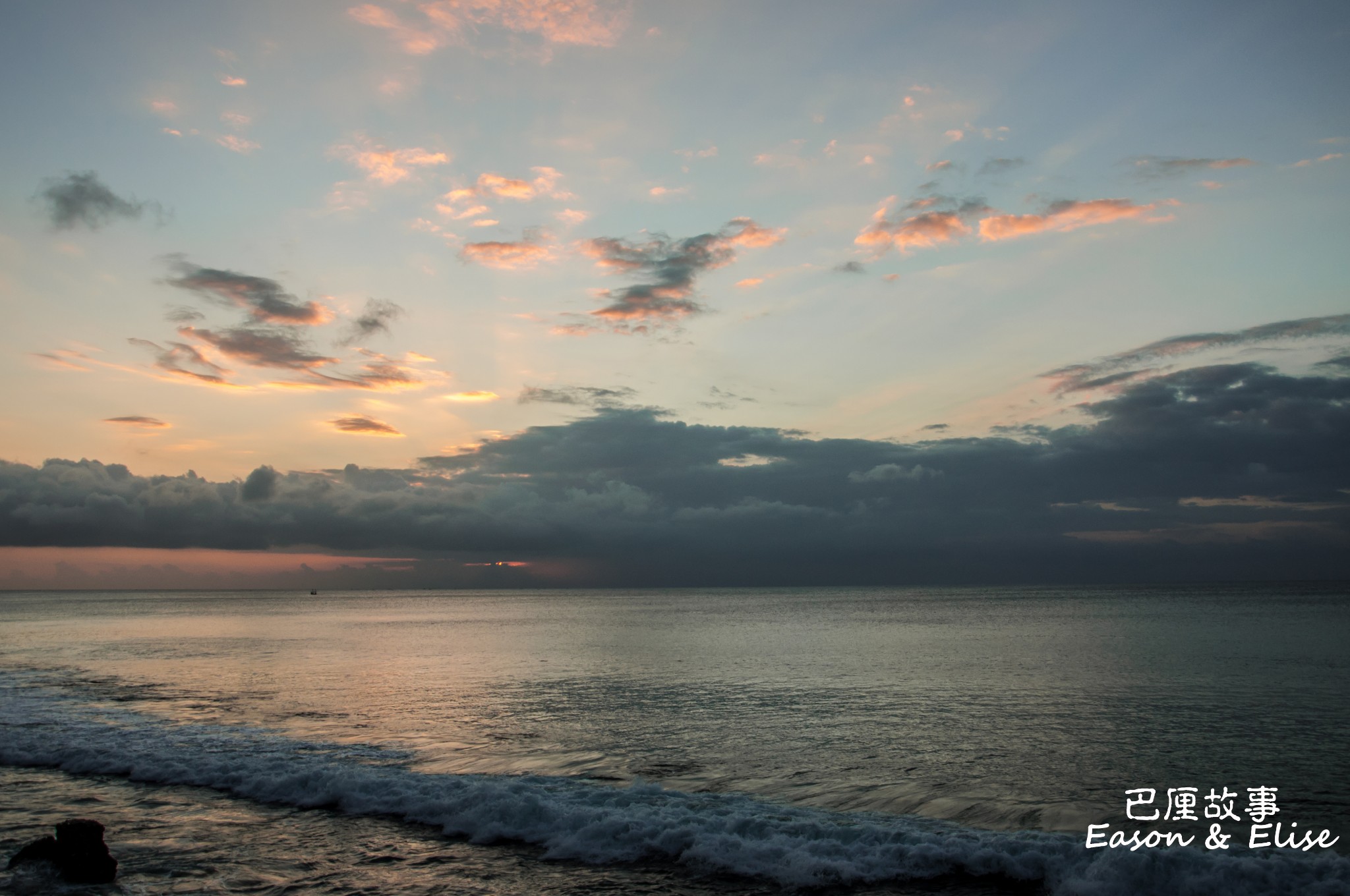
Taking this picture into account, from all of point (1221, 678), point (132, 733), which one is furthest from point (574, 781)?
point (1221, 678)

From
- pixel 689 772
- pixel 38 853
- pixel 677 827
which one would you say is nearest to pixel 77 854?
pixel 38 853

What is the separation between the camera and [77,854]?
12594mm

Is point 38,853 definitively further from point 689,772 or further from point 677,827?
point 689,772

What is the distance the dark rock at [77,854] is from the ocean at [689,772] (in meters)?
0.33

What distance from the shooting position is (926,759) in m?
22.6

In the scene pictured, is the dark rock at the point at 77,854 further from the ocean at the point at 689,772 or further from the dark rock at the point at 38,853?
the ocean at the point at 689,772

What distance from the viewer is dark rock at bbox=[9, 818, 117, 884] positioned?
12.6 metres

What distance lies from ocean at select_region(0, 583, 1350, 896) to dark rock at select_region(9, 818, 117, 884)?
335mm

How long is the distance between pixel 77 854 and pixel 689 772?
46.0 feet

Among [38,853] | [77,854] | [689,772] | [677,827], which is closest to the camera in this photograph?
[77,854]

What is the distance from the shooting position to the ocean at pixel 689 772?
13367 millimetres

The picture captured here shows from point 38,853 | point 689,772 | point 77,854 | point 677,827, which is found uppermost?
point 77,854

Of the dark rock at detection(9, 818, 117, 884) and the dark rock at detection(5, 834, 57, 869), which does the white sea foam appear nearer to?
the dark rock at detection(9, 818, 117, 884)

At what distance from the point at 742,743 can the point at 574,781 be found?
24.3 feet
